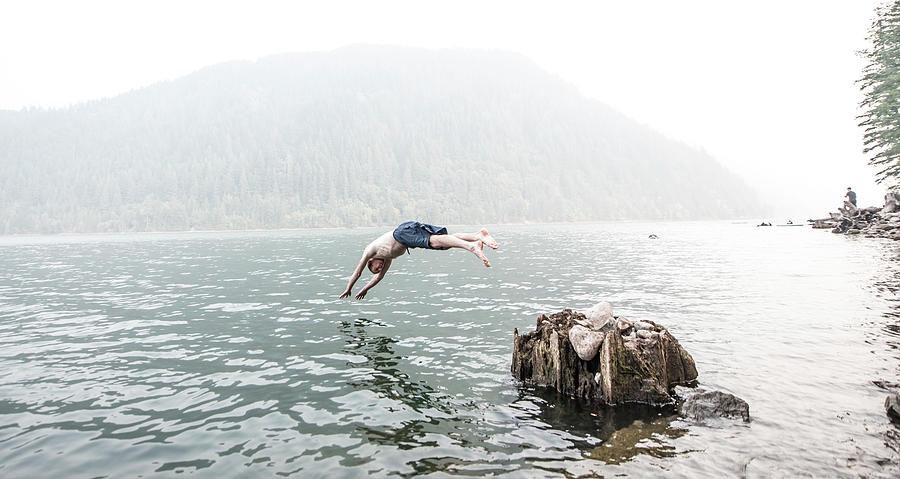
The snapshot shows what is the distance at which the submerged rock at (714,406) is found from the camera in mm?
9258

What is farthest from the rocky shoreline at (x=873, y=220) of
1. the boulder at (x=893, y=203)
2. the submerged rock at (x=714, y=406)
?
the submerged rock at (x=714, y=406)

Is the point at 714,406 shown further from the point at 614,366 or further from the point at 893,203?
the point at 893,203

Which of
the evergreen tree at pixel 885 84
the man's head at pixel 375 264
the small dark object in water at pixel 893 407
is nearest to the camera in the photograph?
the small dark object in water at pixel 893 407

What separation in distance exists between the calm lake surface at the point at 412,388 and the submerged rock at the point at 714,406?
31cm

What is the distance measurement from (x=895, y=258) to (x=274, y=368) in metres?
39.2

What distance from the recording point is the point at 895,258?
30969mm

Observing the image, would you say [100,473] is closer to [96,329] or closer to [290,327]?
[290,327]

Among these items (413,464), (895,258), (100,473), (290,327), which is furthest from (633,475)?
(895,258)

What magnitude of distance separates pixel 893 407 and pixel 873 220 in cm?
6203

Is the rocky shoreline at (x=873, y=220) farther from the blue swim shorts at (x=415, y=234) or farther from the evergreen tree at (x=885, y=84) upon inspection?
the blue swim shorts at (x=415, y=234)

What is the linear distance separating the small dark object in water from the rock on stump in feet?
11.2

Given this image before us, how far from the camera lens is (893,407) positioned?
349 inches

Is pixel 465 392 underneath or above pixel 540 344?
underneath

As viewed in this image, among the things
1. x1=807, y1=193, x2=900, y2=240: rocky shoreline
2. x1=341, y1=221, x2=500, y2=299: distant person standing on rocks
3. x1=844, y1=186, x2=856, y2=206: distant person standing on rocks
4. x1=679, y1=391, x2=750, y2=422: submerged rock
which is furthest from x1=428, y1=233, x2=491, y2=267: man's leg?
x1=844, y1=186, x2=856, y2=206: distant person standing on rocks
